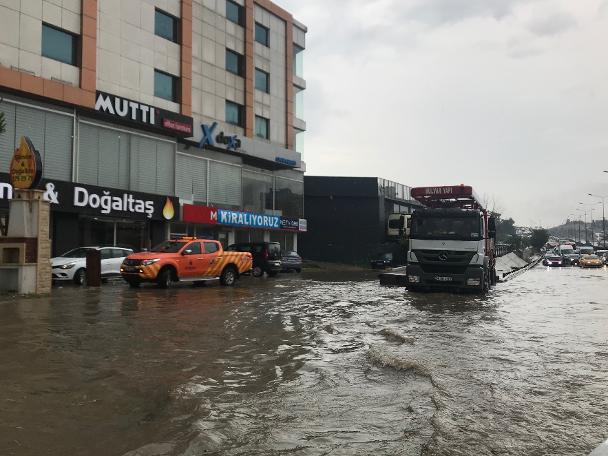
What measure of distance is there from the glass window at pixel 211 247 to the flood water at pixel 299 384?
828 centimetres

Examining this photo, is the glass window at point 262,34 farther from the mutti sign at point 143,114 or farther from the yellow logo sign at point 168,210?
the yellow logo sign at point 168,210

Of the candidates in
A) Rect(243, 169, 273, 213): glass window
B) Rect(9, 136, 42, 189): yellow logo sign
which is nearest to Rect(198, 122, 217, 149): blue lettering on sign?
Rect(243, 169, 273, 213): glass window

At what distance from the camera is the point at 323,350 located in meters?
7.87

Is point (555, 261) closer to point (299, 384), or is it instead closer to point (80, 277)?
point (80, 277)

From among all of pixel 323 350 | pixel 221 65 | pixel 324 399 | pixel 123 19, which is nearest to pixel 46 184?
pixel 123 19

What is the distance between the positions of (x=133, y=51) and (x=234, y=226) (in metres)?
12.2

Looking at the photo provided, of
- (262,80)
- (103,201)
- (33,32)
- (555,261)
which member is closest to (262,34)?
(262,80)

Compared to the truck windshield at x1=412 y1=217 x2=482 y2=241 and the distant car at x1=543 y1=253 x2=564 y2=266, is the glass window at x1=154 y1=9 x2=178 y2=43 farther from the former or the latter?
the distant car at x1=543 y1=253 x2=564 y2=266

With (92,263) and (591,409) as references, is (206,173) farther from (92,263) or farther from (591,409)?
(591,409)

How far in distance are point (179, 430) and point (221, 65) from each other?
33805 mm

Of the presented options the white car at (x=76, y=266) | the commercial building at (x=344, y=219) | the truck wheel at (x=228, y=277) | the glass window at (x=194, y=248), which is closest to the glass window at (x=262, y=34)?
the commercial building at (x=344, y=219)

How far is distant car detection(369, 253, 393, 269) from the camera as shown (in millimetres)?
Result: 44469

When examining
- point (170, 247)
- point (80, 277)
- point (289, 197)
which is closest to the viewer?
point (170, 247)

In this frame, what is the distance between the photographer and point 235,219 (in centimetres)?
3484
